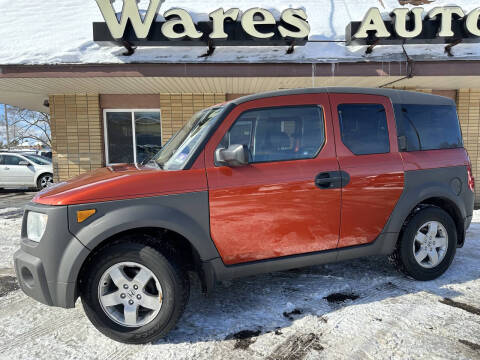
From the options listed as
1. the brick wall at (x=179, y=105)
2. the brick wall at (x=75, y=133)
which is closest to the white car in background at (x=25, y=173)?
the brick wall at (x=75, y=133)

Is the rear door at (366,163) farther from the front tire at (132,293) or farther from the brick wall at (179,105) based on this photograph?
the brick wall at (179,105)

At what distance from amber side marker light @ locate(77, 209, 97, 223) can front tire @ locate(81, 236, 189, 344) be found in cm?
30

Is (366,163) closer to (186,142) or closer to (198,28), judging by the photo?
(186,142)

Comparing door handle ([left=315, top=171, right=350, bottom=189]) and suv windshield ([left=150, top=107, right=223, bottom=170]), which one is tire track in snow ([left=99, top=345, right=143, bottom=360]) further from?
door handle ([left=315, top=171, right=350, bottom=189])

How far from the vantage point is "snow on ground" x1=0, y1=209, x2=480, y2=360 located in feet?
7.78

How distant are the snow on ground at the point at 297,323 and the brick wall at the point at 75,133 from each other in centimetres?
509

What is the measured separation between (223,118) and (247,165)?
46 cm

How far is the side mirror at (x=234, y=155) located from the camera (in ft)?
8.11

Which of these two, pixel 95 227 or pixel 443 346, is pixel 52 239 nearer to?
pixel 95 227

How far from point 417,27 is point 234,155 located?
21.0ft

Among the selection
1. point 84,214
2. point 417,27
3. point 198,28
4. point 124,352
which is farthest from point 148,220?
point 417,27

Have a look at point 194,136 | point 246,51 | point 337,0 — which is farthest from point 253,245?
point 337,0

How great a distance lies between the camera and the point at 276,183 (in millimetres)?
2703

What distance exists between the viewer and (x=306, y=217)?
9.22 ft
